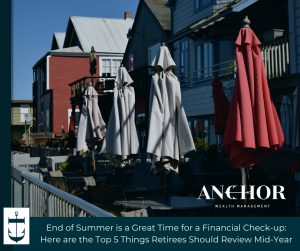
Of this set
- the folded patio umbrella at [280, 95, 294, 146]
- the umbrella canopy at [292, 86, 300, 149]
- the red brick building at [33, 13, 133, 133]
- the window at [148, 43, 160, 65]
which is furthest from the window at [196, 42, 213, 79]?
the red brick building at [33, 13, 133, 133]

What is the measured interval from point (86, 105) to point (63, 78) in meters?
25.3

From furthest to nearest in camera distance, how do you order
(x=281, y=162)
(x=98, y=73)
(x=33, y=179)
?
(x=98, y=73)
(x=281, y=162)
(x=33, y=179)

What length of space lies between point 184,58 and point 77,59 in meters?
17.5

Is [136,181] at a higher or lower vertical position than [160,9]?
lower

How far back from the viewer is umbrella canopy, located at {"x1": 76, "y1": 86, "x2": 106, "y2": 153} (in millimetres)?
13094

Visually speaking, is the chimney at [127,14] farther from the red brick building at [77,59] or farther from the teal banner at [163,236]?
the teal banner at [163,236]

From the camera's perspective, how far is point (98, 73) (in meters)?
36.6

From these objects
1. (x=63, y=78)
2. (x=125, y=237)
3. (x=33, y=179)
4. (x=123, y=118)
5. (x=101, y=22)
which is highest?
(x=101, y=22)

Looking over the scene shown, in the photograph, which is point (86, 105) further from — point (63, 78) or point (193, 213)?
point (63, 78)

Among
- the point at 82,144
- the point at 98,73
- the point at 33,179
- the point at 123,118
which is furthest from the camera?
the point at 98,73

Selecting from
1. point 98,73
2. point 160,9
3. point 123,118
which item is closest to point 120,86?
point 123,118

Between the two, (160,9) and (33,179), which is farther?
(160,9)

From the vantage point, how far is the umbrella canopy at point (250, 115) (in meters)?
7.25

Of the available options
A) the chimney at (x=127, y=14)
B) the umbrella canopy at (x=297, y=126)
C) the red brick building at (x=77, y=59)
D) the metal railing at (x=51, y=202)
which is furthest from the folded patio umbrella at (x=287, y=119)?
the chimney at (x=127, y=14)
